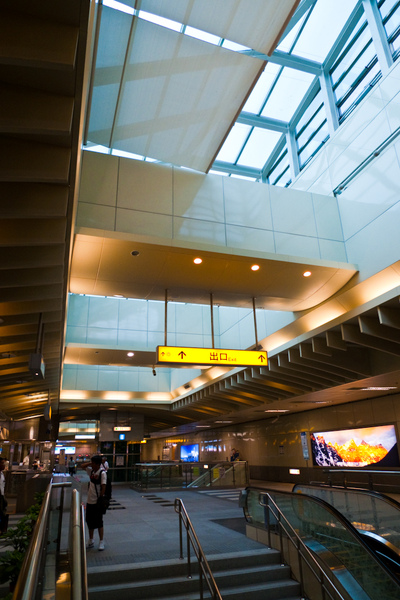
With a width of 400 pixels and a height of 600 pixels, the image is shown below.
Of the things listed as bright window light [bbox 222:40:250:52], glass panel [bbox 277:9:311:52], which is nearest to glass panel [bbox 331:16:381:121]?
glass panel [bbox 277:9:311:52]

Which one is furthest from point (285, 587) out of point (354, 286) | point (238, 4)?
point (238, 4)

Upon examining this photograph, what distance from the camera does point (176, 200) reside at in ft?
27.4

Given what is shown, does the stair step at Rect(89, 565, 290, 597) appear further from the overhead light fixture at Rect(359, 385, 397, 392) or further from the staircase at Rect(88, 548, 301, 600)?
the overhead light fixture at Rect(359, 385, 397, 392)

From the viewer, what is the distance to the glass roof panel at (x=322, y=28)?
41.8ft

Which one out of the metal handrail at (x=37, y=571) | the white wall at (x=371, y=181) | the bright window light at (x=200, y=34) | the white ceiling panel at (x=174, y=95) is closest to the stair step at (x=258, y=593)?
the metal handrail at (x=37, y=571)

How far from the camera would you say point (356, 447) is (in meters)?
16.4

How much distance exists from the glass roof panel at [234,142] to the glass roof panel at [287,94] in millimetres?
962

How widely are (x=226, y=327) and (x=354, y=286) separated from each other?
8.10 meters

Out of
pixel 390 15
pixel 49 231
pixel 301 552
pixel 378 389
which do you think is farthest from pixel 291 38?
pixel 301 552

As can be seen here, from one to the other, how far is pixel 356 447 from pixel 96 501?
1226 cm

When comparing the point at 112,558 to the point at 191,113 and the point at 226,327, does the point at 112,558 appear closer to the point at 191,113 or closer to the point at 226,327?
the point at 191,113

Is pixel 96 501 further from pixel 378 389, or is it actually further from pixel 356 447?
pixel 356 447

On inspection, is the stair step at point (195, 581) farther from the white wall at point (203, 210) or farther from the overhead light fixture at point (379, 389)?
the overhead light fixture at point (379, 389)

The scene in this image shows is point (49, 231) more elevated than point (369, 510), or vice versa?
point (49, 231)
